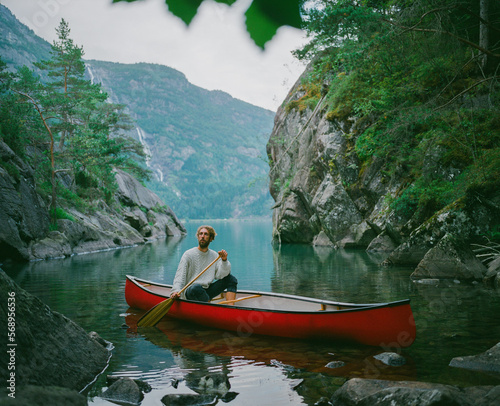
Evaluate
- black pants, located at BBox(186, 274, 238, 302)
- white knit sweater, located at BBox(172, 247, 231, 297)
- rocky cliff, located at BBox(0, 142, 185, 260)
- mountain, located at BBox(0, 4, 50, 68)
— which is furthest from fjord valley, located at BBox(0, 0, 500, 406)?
mountain, located at BBox(0, 4, 50, 68)

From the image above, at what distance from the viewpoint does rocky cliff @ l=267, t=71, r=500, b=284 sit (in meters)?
12.8

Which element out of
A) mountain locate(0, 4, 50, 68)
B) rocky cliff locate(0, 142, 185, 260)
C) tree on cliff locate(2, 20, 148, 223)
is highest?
mountain locate(0, 4, 50, 68)

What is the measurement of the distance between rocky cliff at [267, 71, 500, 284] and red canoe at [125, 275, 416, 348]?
658 cm

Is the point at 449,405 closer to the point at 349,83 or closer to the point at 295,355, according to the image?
the point at 295,355

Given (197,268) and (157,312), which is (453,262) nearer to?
(197,268)

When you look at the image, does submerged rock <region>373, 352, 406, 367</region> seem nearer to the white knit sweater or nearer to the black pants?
the white knit sweater

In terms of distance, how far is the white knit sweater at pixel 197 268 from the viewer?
7897 mm

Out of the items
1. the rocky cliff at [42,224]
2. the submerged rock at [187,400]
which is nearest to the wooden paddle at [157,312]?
the submerged rock at [187,400]

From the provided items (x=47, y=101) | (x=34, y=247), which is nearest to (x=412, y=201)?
(x=34, y=247)

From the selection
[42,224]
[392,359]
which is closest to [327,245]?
[42,224]

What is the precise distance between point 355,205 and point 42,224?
59.3 ft

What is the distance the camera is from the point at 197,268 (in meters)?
8.08

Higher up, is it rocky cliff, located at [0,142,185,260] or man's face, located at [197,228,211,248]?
man's face, located at [197,228,211,248]

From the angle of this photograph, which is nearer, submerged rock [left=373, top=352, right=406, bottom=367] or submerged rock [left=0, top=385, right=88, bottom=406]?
submerged rock [left=0, top=385, right=88, bottom=406]
